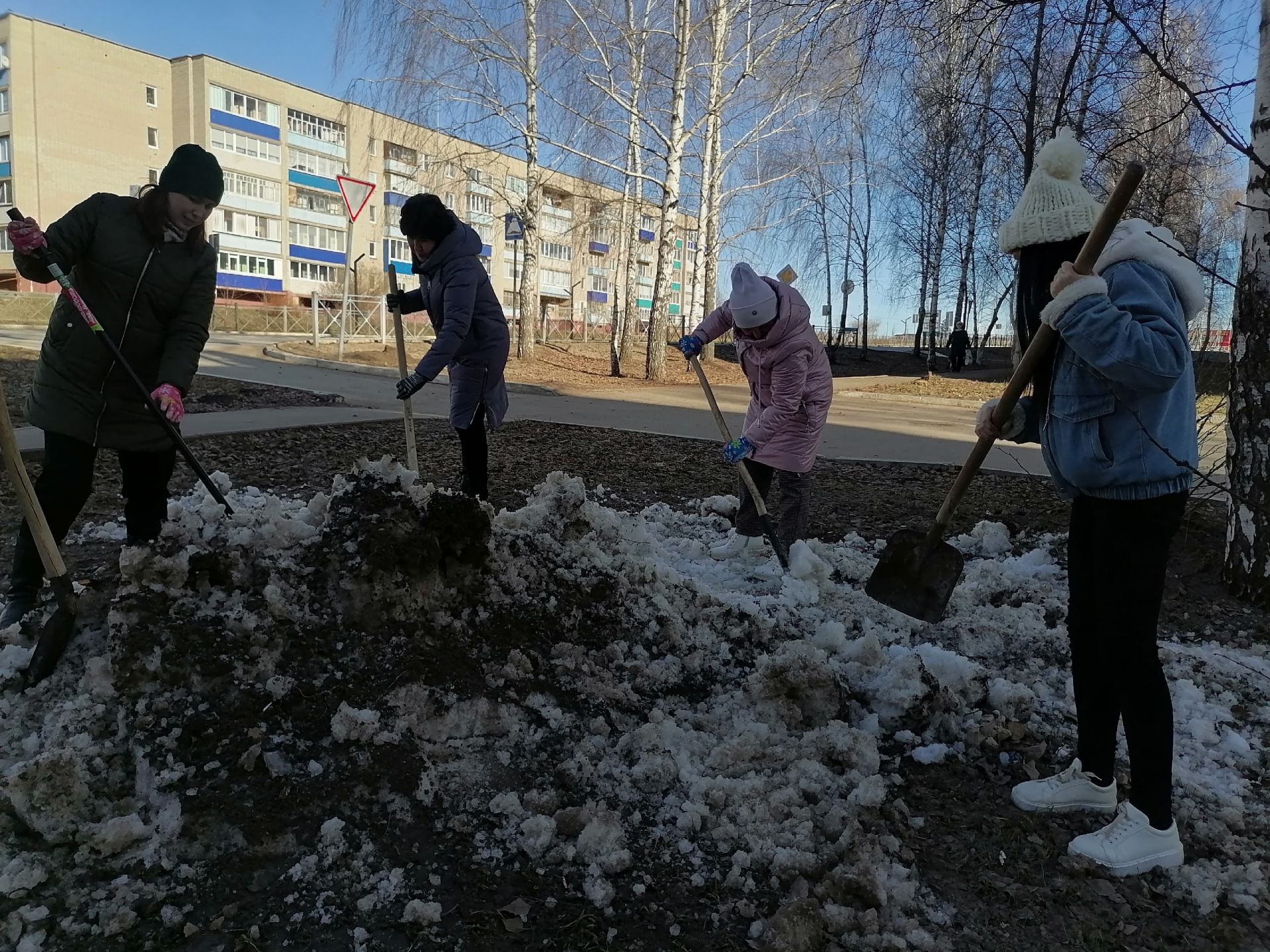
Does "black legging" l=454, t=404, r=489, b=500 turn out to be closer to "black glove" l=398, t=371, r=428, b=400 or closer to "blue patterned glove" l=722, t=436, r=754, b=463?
"black glove" l=398, t=371, r=428, b=400

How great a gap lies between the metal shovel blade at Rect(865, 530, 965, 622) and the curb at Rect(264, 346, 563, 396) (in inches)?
361

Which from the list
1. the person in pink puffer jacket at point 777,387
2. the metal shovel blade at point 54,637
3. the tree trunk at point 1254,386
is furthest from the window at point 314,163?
the metal shovel blade at point 54,637

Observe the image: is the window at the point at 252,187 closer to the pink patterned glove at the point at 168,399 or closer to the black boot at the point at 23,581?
the pink patterned glove at the point at 168,399

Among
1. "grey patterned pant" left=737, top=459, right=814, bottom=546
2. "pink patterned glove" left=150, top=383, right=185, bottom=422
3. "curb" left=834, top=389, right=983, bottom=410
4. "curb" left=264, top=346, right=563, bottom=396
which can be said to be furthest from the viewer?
"curb" left=834, top=389, right=983, bottom=410

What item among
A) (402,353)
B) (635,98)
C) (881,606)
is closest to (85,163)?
(635,98)

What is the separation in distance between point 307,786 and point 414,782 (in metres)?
0.26

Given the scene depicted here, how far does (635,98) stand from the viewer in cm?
1658

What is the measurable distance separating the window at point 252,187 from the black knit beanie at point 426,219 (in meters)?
45.9

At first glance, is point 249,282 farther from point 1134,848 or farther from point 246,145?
point 1134,848

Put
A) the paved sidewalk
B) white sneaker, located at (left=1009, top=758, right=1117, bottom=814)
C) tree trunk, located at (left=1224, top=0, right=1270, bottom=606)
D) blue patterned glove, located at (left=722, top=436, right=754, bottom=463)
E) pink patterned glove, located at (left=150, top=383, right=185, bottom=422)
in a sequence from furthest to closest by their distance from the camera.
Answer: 1. the paved sidewalk
2. blue patterned glove, located at (left=722, top=436, right=754, bottom=463)
3. tree trunk, located at (left=1224, top=0, right=1270, bottom=606)
4. pink patterned glove, located at (left=150, top=383, right=185, bottom=422)
5. white sneaker, located at (left=1009, top=758, right=1117, bottom=814)

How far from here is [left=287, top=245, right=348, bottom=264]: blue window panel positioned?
4703 cm

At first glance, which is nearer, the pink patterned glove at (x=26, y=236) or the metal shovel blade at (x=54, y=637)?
the metal shovel blade at (x=54, y=637)

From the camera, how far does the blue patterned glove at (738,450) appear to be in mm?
4188

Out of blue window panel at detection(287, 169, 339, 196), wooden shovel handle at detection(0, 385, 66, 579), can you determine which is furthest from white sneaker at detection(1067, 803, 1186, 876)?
blue window panel at detection(287, 169, 339, 196)
